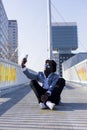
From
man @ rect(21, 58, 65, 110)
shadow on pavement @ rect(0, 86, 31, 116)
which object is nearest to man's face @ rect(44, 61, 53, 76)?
man @ rect(21, 58, 65, 110)

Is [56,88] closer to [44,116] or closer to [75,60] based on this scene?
[44,116]

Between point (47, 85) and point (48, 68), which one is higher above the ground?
point (48, 68)

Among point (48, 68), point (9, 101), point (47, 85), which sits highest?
point (48, 68)

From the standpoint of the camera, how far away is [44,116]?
8.54m

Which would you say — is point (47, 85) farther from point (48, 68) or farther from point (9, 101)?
point (9, 101)

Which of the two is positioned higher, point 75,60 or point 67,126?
point 67,126

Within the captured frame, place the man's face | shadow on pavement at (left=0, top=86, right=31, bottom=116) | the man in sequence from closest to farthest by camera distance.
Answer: the man
shadow on pavement at (left=0, top=86, right=31, bottom=116)
the man's face

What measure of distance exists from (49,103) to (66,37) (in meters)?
72.2

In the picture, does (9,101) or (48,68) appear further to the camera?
(9,101)

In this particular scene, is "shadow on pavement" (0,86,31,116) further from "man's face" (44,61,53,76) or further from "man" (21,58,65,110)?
"man's face" (44,61,53,76)

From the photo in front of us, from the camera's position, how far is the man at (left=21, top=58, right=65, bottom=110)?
10109 mm

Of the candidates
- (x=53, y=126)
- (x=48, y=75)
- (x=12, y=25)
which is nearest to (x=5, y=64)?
(x=48, y=75)

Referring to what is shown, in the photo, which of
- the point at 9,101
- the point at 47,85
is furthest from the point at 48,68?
the point at 9,101

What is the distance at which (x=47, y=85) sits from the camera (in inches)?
418
